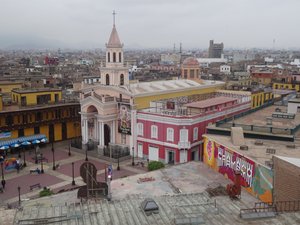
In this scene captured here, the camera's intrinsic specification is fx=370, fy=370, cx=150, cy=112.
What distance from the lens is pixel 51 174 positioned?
42.2 metres

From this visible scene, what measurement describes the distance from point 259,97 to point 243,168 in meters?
41.0

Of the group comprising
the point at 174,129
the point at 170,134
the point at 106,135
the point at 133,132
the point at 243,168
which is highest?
the point at 243,168

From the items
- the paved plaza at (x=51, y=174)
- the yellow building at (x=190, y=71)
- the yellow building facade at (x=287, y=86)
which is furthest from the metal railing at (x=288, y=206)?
the yellow building facade at (x=287, y=86)

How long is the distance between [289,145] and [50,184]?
950 inches

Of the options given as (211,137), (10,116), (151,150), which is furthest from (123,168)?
(10,116)

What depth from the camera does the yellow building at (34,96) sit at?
178ft

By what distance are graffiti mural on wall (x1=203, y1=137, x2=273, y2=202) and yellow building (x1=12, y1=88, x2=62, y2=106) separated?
31.4 meters

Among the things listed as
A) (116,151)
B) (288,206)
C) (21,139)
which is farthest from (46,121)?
(288,206)

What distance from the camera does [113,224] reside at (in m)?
18.0

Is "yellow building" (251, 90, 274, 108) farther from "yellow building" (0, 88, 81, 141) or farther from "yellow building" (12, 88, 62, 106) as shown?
"yellow building" (12, 88, 62, 106)

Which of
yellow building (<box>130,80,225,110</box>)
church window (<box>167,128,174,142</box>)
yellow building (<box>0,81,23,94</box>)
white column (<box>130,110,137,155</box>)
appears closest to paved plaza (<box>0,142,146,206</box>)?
white column (<box>130,110,137,155</box>)

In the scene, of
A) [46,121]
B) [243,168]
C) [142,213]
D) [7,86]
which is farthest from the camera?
[7,86]

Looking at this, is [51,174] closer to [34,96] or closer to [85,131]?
[85,131]

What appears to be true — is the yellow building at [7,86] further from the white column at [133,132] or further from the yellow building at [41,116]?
the white column at [133,132]
